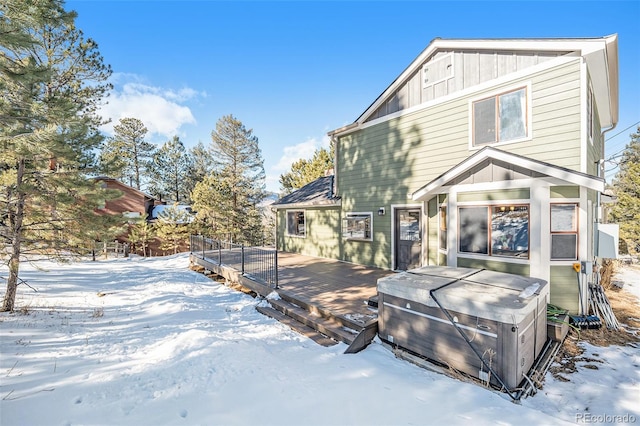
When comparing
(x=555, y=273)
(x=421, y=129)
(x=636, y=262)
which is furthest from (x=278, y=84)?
(x=636, y=262)

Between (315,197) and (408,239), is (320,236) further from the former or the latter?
(408,239)

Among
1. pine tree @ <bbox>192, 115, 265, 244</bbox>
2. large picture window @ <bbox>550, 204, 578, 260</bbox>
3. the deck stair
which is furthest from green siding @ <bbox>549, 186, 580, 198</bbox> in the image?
pine tree @ <bbox>192, 115, 265, 244</bbox>

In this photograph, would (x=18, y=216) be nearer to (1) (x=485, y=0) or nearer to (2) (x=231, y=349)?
(2) (x=231, y=349)

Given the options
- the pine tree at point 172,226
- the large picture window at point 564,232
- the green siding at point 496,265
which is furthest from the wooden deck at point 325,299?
the pine tree at point 172,226

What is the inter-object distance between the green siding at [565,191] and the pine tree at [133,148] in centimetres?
3136

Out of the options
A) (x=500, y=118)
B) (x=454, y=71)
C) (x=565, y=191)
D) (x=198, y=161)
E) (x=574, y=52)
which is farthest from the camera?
(x=198, y=161)

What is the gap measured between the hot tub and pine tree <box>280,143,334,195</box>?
15.2m

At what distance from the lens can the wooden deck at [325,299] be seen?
4516mm

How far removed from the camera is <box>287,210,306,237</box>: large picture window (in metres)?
11.7

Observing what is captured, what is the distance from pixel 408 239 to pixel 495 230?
2.75 m

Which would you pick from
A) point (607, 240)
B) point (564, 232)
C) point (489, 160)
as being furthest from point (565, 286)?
point (489, 160)

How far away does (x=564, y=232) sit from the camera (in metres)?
5.14

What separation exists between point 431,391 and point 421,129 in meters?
6.69

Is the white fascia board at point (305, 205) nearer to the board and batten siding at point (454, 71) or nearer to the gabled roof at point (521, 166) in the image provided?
the board and batten siding at point (454, 71)
